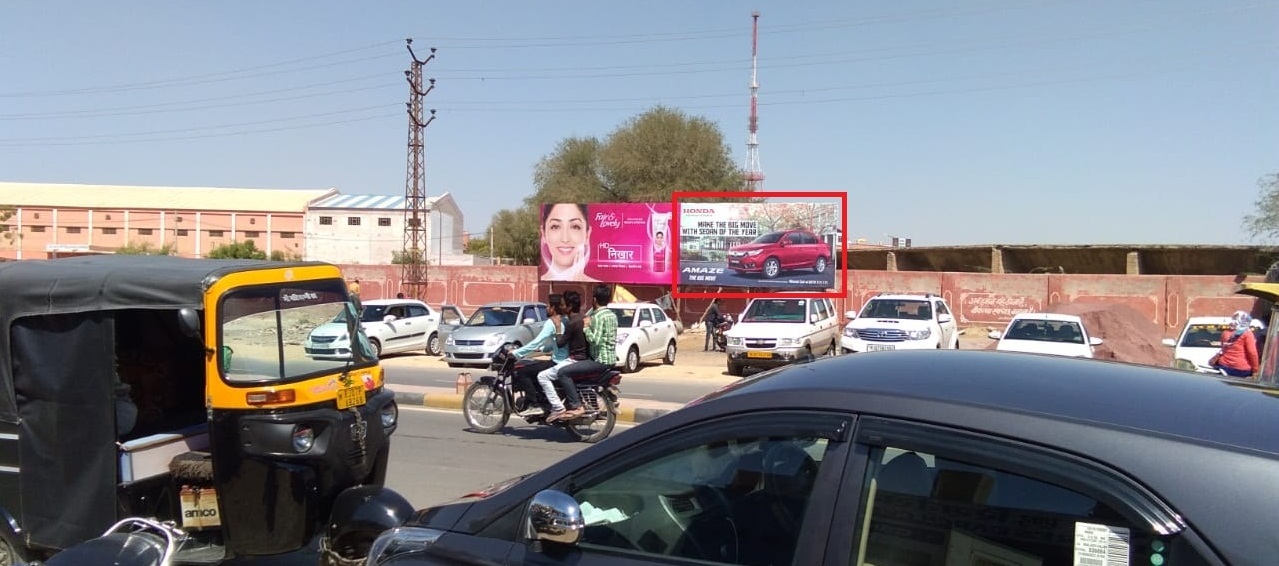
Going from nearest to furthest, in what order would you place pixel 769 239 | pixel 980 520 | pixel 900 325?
pixel 980 520 < pixel 900 325 < pixel 769 239

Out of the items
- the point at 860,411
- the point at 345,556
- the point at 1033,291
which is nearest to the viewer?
the point at 860,411

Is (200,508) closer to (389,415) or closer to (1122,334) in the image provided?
(389,415)

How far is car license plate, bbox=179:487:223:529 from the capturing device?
5.36 m

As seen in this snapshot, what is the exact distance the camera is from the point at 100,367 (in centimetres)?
500

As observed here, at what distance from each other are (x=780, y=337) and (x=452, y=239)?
61.9 meters

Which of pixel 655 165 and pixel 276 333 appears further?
pixel 655 165

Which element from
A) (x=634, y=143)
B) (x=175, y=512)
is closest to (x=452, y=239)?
(x=634, y=143)

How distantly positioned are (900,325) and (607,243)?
1761 cm

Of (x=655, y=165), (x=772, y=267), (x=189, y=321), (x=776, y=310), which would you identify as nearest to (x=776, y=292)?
(x=772, y=267)

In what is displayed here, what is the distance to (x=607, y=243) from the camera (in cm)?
3553

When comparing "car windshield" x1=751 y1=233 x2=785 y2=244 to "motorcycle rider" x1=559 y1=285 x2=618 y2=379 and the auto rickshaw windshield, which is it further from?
the auto rickshaw windshield

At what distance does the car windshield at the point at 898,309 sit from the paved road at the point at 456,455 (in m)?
10.6

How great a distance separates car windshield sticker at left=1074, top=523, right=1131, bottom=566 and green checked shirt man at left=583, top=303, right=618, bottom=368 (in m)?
8.25

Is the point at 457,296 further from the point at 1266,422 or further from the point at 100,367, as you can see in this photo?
the point at 1266,422
